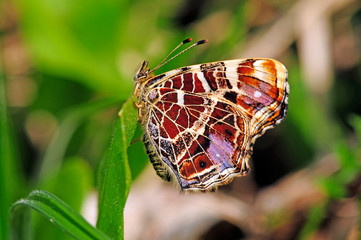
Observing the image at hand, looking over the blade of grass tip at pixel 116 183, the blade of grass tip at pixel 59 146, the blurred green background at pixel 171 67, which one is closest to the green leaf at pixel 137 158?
the blurred green background at pixel 171 67

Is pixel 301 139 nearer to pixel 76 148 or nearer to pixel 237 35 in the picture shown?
pixel 237 35

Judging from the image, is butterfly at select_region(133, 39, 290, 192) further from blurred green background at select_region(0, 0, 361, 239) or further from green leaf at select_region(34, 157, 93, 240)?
green leaf at select_region(34, 157, 93, 240)

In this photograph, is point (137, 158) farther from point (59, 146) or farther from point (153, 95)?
point (59, 146)

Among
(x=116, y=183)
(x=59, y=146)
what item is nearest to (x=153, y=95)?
(x=116, y=183)

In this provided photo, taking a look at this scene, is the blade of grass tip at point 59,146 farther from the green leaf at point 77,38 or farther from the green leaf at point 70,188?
the green leaf at point 77,38

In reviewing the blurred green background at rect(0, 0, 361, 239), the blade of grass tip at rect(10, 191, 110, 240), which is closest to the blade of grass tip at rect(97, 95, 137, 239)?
the blade of grass tip at rect(10, 191, 110, 240)

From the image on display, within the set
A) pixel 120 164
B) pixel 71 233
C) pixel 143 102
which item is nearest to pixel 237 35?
pixel 143 102

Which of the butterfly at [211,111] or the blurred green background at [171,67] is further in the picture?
the blurred green background at [171,67]
